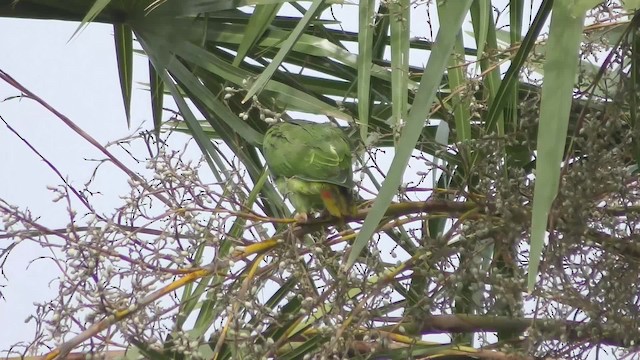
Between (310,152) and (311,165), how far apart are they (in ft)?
0.07

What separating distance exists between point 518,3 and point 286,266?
41cm

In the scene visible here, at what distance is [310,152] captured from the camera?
98 cm

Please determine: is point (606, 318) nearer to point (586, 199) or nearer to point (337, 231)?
point (586, 199)

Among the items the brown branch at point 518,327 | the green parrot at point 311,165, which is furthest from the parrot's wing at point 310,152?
the brown branch at point 518,327

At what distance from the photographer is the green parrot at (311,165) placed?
920 millimetres

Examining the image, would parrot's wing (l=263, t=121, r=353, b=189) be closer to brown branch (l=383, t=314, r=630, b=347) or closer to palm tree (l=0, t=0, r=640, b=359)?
palm tree (l=0, t=0, r=640, b=359)

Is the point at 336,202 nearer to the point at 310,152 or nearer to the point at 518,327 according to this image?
the point at 310,152

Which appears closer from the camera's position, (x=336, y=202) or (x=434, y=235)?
(x=336, y=202)

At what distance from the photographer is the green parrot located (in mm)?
920

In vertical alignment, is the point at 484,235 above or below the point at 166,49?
below

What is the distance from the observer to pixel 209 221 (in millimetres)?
832

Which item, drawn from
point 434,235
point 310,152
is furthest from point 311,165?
point 434,235

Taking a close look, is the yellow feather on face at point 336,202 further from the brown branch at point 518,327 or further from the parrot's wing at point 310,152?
the brown branch at point 518,327

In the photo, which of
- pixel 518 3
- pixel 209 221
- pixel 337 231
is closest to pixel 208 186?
pixel 209 221
